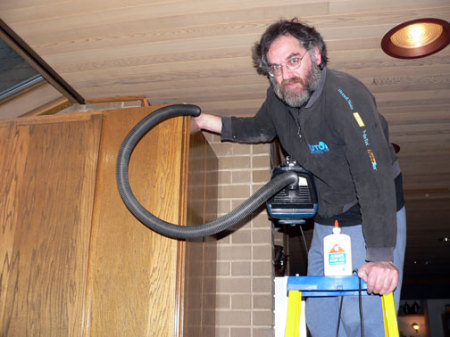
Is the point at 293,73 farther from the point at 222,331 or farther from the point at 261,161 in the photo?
the point at 222,331

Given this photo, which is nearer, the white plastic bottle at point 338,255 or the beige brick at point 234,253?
the white plastic bottle at point 338,255

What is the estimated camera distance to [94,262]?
8.12 ft

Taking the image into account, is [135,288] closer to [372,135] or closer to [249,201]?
[249,201]

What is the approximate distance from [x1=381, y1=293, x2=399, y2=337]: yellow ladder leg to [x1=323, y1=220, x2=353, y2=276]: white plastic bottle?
18 centimetres

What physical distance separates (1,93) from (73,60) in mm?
635

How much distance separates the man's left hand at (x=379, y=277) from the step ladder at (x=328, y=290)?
30mm

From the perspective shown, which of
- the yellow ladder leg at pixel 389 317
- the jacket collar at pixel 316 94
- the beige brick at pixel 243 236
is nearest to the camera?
the yellow ladder leg at pixel 389 317

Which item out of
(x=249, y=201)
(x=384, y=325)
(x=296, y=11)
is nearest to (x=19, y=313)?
(x=249, y=201)

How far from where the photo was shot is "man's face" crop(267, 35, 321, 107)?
184 cm

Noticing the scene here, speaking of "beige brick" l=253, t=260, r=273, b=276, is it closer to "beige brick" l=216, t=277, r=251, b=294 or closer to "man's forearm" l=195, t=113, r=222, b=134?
"beige brick" l=216, t=277, r=251, b=294

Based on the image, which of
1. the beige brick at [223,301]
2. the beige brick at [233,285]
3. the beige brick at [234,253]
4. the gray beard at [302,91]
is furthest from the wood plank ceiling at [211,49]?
the beige brick at [223,301]

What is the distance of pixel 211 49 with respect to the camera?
274 cm

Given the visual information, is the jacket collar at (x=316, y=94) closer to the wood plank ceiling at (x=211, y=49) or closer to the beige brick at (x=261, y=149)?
the wood plank ceiling at (x=211, y=49)

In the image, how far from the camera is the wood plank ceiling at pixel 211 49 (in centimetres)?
241
